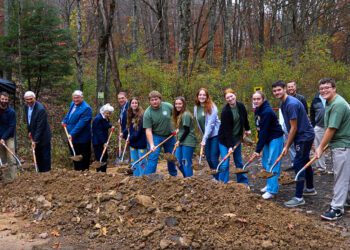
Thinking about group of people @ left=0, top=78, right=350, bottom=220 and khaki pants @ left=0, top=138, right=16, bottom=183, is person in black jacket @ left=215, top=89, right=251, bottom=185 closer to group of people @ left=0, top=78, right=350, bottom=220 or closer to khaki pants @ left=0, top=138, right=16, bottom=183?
group of people @ left=0, top=78, right=350, bottom=220

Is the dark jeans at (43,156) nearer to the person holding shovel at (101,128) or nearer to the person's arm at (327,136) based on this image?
the person holding shovel at (101,128)

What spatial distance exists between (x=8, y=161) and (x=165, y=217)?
3968 mm

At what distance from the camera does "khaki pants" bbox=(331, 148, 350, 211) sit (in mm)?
4781

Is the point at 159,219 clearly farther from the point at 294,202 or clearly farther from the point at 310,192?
the point at 310,192

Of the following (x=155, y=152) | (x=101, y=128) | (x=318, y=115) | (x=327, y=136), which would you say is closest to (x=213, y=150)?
(x=155, y=152)

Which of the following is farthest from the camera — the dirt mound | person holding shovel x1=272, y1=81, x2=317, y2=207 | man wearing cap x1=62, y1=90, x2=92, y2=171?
man wearing cap x1=62, y1=90, x2=92, y2=171

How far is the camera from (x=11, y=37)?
11.9 metres

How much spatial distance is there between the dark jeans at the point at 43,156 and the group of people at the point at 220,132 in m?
0.02

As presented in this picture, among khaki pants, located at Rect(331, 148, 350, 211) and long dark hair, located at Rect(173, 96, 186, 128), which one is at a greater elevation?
long dark hair, located at Rect(173, 96, 186, 128)

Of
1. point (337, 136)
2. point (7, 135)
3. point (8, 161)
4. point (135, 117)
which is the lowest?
point (8, 161)

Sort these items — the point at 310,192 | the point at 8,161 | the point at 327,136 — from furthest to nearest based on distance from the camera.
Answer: the point at 8,161
the point at 310,192
the point at 327,136

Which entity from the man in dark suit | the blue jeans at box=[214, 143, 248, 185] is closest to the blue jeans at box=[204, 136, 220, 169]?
the blue jeans at box=[214, 143, 248, 185]

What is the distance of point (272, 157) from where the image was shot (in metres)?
5.72

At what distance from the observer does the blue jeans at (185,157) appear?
639cm
